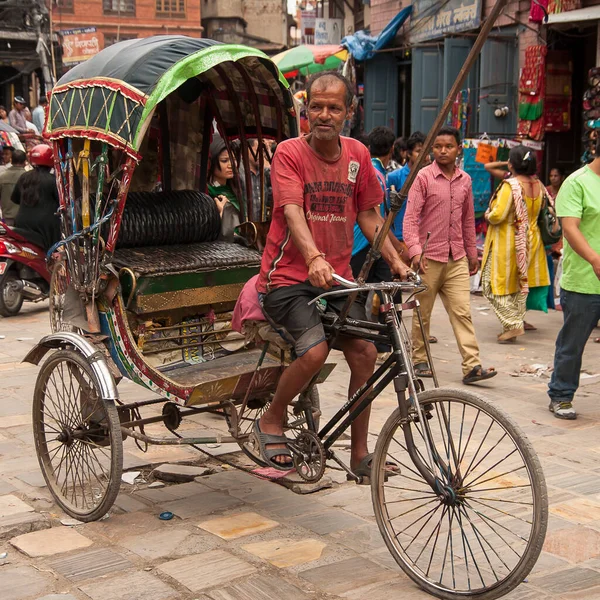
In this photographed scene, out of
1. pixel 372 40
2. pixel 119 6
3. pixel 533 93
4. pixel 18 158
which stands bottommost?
pixel 18 158

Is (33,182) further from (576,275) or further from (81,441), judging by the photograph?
(576,275)

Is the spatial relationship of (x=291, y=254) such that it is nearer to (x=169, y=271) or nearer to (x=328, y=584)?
(x=169, y=271)

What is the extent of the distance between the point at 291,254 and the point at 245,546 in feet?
4.17

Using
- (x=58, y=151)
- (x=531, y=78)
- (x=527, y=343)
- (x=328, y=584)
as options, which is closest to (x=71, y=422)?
(x=58, y=151)

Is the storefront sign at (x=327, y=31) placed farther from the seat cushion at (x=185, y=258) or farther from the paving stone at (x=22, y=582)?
the paving stone at (x=22, y=582)

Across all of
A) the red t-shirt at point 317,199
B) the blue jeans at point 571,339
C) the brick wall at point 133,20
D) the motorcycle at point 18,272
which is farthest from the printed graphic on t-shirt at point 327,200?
the brick wall at point 133,20

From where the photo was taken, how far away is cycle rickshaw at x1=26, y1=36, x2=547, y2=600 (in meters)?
3.62

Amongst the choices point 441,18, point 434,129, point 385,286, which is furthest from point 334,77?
point 441,18

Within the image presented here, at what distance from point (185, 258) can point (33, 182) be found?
5.43 metres

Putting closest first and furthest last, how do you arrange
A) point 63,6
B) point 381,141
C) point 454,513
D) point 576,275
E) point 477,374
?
point 454,513
point 576,275
point 477,374
point 381,141
point 63,6

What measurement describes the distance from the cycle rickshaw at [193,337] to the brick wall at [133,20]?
3932 cm

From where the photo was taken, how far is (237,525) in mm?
4254

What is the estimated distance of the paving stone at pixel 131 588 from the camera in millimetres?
3525

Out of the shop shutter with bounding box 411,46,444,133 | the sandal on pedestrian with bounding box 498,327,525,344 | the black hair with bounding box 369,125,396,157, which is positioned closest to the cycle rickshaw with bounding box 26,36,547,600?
the black hair with bounding box 369,125,396,157
